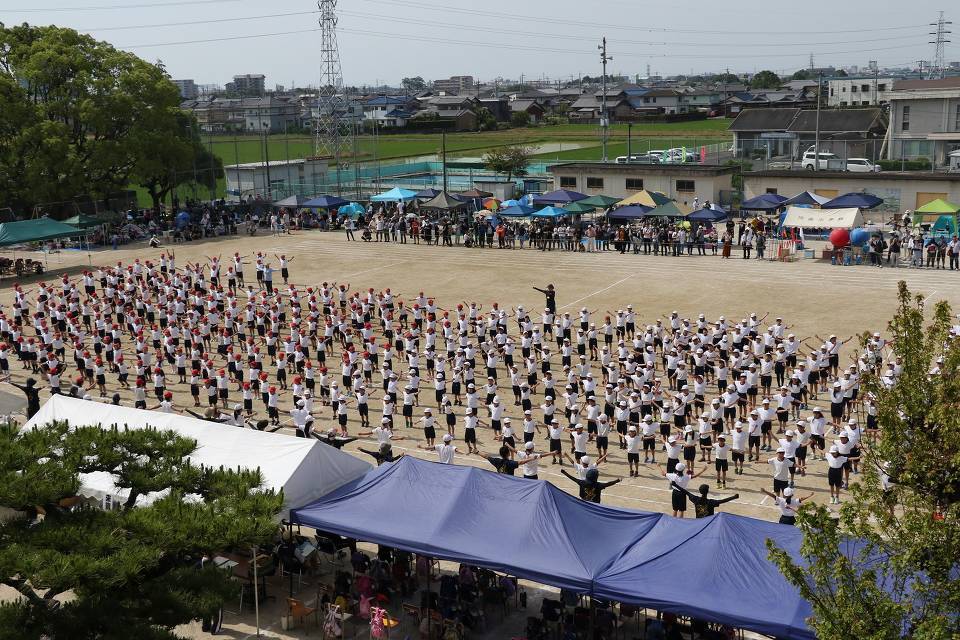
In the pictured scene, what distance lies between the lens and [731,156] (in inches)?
2222

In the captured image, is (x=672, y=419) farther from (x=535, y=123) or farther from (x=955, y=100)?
(x=535, y=123)

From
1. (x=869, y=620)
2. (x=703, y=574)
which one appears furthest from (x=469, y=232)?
(x=869, y=620)

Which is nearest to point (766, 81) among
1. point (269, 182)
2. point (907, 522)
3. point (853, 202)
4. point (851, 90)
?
point (851, 90)

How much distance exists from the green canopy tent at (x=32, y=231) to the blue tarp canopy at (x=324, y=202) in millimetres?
10213

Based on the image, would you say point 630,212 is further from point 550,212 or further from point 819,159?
point 819,159

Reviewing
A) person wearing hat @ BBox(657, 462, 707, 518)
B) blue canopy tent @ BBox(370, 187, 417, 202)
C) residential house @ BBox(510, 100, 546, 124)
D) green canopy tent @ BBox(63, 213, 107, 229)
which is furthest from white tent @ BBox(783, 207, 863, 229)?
residential house @ BBox(510, 100, 546, 124)

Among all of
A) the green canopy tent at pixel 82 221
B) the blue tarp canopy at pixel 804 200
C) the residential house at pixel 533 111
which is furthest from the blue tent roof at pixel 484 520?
the residential house at pixel 533 111

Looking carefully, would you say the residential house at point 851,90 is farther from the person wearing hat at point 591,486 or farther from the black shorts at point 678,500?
the person wearing hat at point 591,486

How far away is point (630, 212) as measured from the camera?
39250 millimetres

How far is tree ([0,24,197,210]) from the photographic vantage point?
1711 inches

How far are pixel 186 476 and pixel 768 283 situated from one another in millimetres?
24065

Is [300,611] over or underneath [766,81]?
underneath

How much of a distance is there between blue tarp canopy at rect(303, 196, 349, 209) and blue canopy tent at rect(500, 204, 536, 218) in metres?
9.25

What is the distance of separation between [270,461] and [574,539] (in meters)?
4.42
